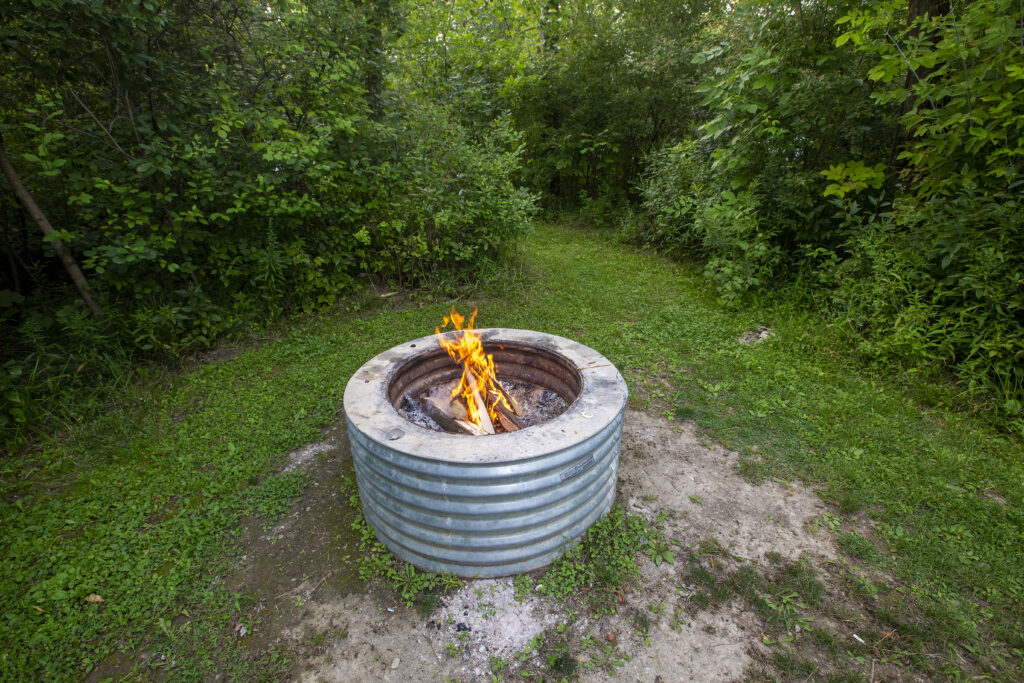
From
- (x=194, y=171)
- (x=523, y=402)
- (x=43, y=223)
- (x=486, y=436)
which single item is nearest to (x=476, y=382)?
(x=523, y=402)

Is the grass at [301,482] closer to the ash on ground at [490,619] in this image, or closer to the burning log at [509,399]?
the ash on ground at [490,619]

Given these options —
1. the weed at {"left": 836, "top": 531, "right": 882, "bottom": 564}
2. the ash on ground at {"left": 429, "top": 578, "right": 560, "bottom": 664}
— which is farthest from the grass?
the ash on ground at {"left": 429, "top": 578, "right": 560, "bottom": 664}

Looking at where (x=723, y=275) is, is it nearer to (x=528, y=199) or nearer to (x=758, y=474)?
(x=528, y=199)

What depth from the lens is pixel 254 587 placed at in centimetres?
244

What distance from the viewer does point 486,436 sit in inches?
90.0

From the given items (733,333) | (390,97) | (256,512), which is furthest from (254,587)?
(390,97)

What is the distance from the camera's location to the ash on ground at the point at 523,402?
310 cm

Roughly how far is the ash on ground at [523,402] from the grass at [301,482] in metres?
0.90

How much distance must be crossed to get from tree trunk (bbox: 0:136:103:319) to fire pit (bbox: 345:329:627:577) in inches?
115

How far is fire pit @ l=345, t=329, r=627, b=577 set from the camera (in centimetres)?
215

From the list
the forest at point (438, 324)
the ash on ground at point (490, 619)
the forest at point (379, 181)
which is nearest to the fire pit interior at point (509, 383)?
the forest at point (438, 324)

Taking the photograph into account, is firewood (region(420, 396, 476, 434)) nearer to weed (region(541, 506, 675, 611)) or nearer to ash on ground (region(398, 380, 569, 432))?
ash on ground (region(398, 380, 569, 432))

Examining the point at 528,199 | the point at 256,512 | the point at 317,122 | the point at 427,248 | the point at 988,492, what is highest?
the point at 317,122

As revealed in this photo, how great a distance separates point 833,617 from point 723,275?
427cm
